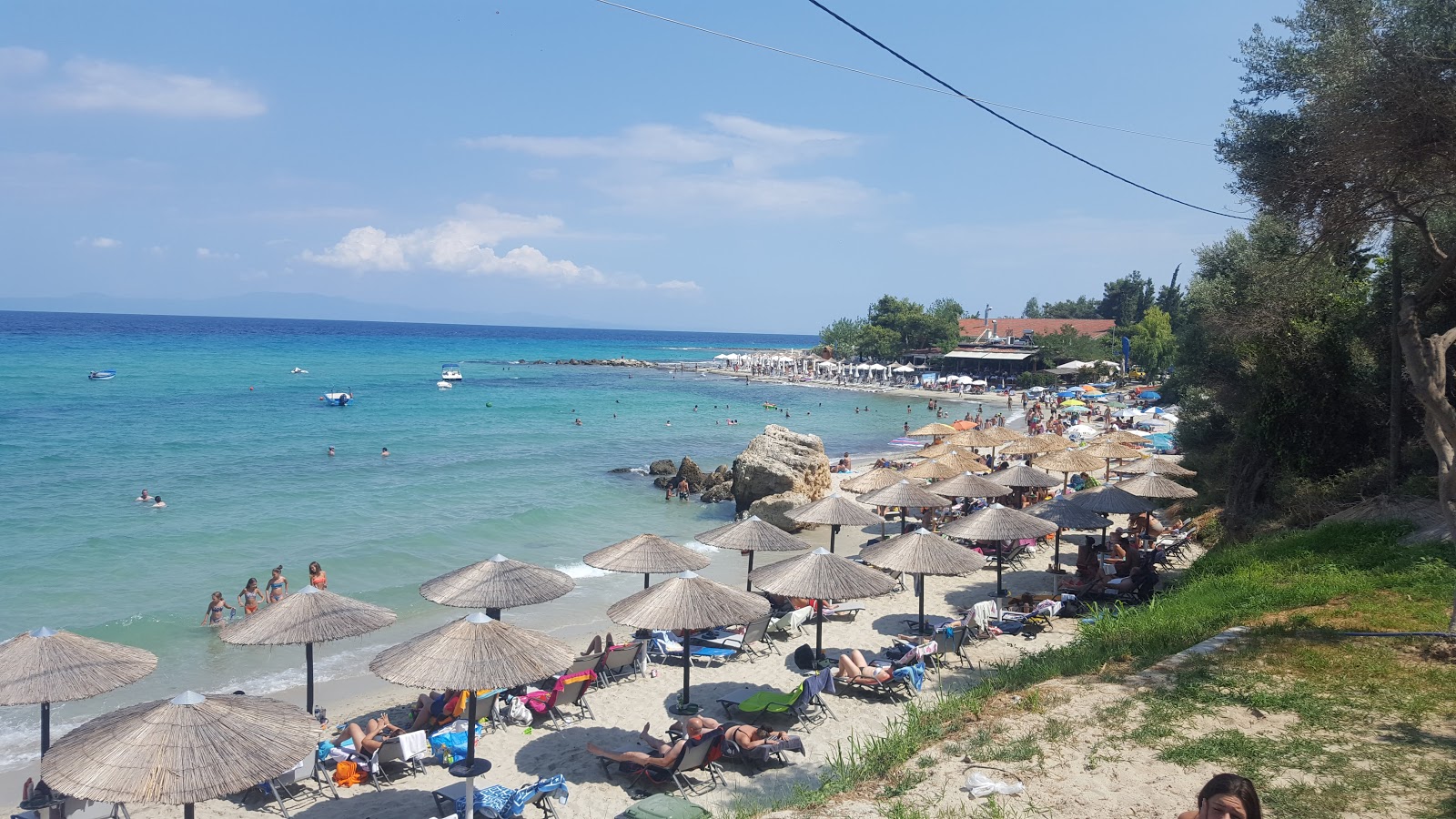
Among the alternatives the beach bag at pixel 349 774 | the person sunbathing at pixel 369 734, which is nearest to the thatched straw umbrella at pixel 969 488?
the person sunbathing at pixel 369 734

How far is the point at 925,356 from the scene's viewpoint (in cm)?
8144

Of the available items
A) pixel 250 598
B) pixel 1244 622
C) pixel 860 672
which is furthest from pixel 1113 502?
pixel 250 598

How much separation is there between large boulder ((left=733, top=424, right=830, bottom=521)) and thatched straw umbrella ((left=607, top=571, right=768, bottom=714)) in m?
12.4

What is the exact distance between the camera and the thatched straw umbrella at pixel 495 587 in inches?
436

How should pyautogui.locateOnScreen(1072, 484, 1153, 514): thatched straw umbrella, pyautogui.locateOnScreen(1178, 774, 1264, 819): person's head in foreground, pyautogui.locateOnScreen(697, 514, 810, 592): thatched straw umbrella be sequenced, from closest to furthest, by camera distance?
1. pyautogui.locateOnScreen(1178, 774, 1264, 819): person's head in foreground
2. pyautogui.locateOnScreen(697, 514, 810, 592): thatched straw umbrella
3. pyautogui.locateOnScreen(1072, 484, 1153, 514): thatched straw umbrella

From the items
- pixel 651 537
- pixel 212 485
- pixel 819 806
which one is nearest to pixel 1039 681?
pixel 819 806

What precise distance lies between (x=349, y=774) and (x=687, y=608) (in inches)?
151

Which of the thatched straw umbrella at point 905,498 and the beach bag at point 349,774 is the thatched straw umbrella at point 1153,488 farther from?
the beach bag at point 349,774

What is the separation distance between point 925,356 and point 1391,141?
73736mm

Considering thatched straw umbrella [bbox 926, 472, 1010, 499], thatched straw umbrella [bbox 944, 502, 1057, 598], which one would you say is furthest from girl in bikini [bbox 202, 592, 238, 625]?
thatched straw umbrella [bbox 926, 472, 1010, 499]

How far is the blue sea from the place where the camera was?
1473 cm

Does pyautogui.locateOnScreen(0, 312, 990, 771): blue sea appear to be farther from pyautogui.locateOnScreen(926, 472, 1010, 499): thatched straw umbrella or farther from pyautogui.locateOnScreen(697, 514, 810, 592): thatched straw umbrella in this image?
pyautogui.locateOnScreen(926, 472, 1010, 499): thatched straw umbrella

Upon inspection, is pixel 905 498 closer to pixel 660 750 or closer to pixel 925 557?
pixel 925 557

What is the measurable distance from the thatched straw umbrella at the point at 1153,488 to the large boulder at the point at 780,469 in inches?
323
